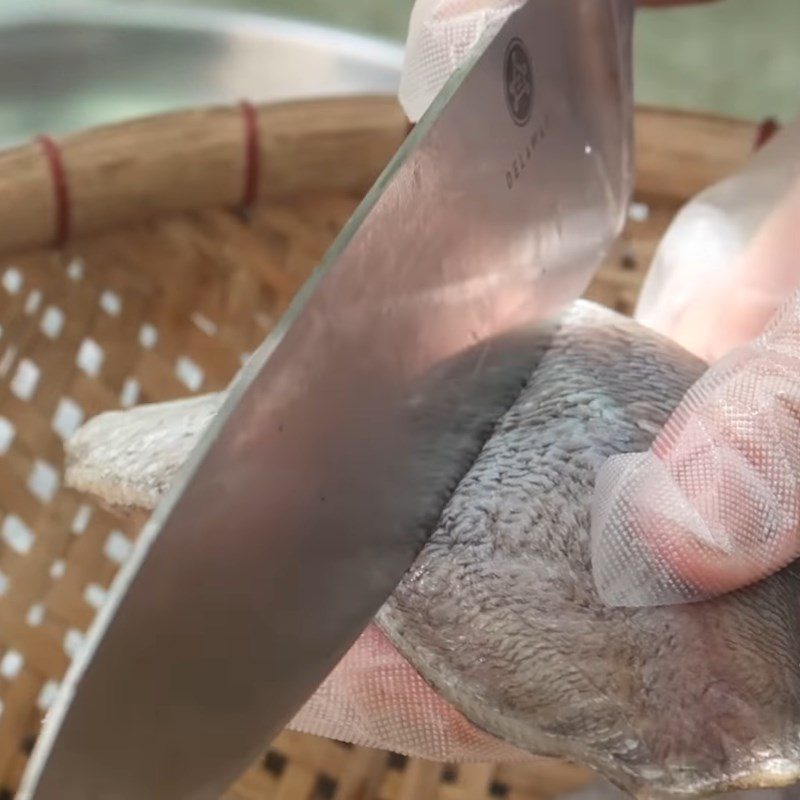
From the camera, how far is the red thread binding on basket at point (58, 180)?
79cm

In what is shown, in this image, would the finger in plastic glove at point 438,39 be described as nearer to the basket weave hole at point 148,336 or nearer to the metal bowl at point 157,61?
the basket weave hole at point 148,336

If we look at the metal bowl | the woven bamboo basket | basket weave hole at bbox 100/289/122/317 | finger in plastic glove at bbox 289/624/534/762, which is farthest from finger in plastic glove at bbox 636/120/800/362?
the metal bowl

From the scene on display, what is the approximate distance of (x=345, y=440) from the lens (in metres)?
0.39

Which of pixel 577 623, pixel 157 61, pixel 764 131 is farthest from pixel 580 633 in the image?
pixel 157 61

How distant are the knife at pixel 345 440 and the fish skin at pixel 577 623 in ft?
0.05

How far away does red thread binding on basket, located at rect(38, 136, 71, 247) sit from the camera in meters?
0.79

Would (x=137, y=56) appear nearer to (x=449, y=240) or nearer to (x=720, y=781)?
(x=449, y=240)

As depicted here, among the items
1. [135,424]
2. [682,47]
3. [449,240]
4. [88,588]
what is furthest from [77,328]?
[682,47]

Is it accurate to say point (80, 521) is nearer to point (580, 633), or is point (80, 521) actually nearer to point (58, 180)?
point (58, 180)

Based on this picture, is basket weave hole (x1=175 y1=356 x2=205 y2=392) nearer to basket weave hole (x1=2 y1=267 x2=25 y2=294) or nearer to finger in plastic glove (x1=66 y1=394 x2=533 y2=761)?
basket weave hole (x1=2 y1=267 x2=25 y2=294)

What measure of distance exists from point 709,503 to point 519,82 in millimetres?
172

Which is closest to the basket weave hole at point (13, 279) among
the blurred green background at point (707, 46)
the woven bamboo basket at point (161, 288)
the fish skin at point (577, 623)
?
the woven bamboo basket at point (161, 288)

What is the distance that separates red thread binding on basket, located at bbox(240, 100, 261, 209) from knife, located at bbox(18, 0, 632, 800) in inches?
15.0

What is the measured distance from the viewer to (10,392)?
797 mm
